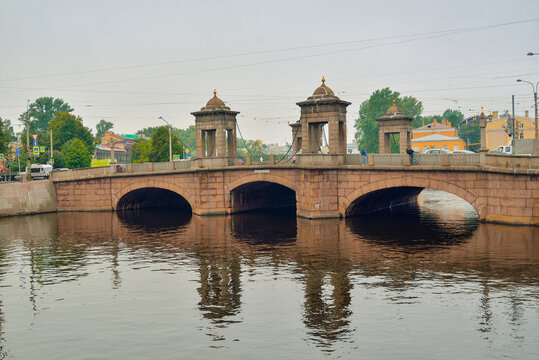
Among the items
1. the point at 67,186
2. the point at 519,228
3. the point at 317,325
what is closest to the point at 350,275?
the point at 317,325

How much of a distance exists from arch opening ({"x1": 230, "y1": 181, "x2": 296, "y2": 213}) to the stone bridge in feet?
0.29

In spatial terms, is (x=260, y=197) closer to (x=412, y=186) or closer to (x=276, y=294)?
(x=412, y=186)

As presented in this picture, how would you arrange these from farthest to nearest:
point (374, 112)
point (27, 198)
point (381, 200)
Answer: point (374, 112), point (27, 198), point (381, 200)

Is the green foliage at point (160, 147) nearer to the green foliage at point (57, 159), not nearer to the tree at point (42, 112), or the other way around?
the green foliage at point (57, 159)

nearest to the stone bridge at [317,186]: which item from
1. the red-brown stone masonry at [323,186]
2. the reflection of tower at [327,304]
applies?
the red-brown stone masonry at [323,186]

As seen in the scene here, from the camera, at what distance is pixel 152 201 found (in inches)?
2355

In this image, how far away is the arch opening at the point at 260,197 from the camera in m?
48.8

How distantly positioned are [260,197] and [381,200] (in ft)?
38.1

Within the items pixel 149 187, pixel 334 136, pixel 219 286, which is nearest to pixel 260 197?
pixel 149 187

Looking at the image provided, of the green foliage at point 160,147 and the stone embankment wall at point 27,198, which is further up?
the green foliage at point 160,147

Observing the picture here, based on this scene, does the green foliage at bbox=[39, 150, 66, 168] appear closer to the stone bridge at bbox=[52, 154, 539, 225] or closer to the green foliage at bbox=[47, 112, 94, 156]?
the green foliage at bbox=[47, 112, 94, 156]

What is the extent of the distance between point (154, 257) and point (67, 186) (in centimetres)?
2843

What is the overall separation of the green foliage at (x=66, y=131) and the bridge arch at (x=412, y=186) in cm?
8014

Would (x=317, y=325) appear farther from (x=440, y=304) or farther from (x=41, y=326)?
(x=41, y=326)
